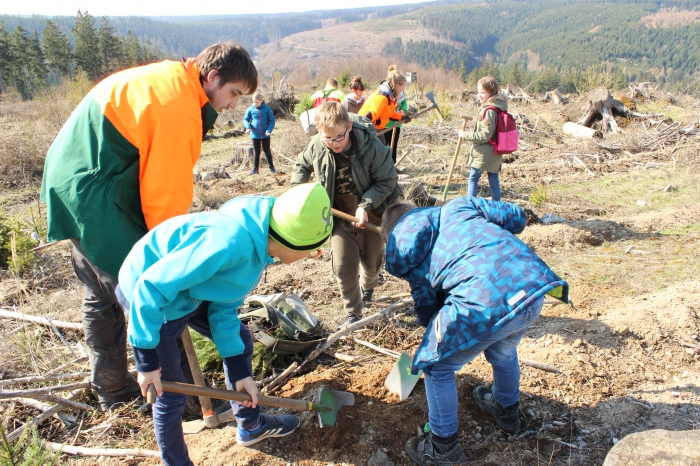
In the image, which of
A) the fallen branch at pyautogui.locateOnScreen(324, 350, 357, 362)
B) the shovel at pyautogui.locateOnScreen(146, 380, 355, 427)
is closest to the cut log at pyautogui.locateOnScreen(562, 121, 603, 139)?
the fallen branch at pyautogui.locateOnScreen(324, 350, 357, 362)

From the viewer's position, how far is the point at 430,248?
2150 mm

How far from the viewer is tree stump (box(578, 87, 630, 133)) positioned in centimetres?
1166

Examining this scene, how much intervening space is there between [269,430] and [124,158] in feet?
5.26

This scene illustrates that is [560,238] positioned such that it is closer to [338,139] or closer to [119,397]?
[338,139]

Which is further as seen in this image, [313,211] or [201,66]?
[201,66]

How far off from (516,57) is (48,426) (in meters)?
182

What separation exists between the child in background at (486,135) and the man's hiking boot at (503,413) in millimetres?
3856

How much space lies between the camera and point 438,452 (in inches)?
90.0

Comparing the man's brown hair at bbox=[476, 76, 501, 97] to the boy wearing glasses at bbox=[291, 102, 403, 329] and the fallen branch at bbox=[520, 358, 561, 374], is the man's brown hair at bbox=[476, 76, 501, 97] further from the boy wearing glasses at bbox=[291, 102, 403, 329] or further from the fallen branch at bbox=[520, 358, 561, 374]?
the fallen branch at bbox=[520, 358, 561, 374]

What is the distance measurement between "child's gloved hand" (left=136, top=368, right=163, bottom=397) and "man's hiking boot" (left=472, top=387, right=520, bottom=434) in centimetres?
180

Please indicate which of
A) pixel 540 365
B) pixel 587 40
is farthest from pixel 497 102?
pixel 587 40

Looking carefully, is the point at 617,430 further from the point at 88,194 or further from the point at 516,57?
the point at 516,57

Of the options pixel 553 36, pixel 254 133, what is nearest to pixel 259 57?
pixel 553 36

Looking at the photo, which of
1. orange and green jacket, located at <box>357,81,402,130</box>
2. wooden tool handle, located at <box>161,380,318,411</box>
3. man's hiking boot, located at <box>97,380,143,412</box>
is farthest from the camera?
orange and green jacket, located at <box>357,81,402,130</box>
